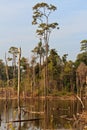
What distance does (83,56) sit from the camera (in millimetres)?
59375

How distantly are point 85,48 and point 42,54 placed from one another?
8981mm

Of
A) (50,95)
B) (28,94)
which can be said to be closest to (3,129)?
(50,95)

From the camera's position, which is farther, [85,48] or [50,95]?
[85,48]

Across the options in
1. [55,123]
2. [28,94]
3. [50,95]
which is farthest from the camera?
[28,94]

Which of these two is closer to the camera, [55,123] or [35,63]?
[55,123]

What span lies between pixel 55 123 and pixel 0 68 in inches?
2408

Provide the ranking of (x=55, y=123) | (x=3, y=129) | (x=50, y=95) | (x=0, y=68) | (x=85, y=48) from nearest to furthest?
(x=3, y=129)
(x=55, y=123)
(x=50, y=95)
(x=85, y=48)
(x=0, y=68)

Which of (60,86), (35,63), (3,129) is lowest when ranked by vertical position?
(3,129)

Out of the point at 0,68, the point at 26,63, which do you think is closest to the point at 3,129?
the point at 26,63

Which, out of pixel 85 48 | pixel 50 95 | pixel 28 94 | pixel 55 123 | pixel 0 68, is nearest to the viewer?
pixel 55 123

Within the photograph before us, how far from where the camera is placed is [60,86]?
57.8 meters

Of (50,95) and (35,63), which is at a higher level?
(35,63)

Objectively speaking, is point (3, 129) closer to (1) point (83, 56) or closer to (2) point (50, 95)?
(2) point (50, 95)

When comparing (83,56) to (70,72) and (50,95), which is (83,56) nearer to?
(70,72)
